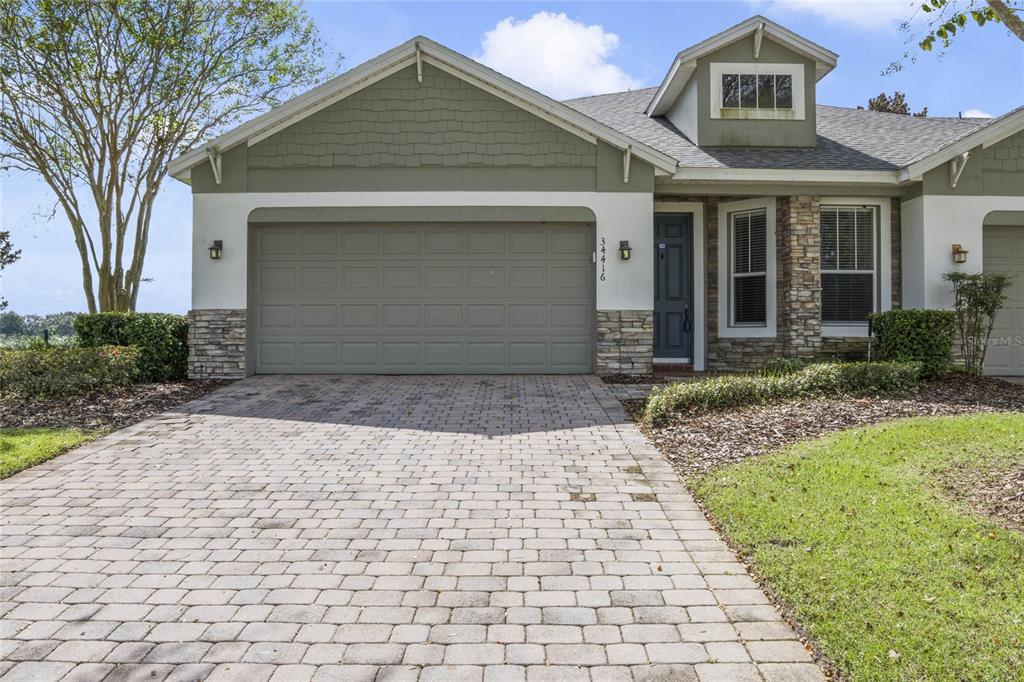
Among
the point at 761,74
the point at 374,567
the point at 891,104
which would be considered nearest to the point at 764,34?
the point at 761,74

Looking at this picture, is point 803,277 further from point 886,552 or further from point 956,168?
point 886,552

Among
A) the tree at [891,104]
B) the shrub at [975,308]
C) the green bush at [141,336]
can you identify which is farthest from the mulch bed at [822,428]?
the tree at [891,104]

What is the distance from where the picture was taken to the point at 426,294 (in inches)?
437

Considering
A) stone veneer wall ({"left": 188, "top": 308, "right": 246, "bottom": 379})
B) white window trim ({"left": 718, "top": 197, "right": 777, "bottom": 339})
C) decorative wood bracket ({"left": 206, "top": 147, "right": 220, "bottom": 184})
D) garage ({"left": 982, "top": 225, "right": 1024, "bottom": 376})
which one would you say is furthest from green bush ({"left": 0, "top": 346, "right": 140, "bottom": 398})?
garage ({"left": 982, "top": 225, "right": 1024, "bottom": 376})

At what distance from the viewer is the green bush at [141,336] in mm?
10531

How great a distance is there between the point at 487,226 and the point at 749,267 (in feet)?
15.5

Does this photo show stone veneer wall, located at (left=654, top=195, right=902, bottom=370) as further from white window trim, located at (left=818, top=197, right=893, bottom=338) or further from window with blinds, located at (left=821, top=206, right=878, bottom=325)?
window with blinds, located at (left=821, top=206, right=878, bottom=325)

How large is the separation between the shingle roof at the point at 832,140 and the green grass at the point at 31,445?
9.22 meters

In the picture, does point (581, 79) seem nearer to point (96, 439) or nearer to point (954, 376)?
point (954, 376)

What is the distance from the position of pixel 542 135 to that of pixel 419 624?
910cm

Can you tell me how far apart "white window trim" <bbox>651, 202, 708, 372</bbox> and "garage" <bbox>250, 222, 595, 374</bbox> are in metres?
2.21

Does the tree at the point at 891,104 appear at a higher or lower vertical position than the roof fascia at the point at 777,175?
higher

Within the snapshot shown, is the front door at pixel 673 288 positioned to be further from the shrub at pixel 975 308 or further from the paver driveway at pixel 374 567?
the paver driveway at pixel 374 567

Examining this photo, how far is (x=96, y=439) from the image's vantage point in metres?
6.73
